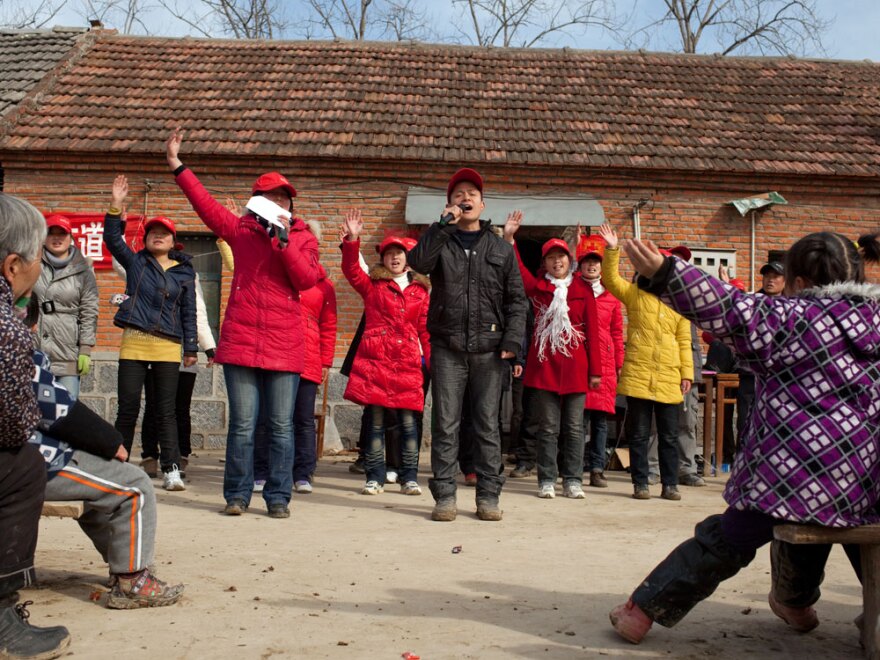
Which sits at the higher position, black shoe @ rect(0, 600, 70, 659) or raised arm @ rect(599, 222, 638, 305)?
raised arm @ rect(599, 222, 638, 305)

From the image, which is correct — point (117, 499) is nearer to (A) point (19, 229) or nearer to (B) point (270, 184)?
(A) point (19, 229)

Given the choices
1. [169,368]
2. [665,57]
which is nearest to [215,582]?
[169,368]

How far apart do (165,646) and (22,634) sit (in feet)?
1.54

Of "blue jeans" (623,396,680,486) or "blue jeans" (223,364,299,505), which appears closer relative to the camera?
"blue jeans" (223,364,299,505)

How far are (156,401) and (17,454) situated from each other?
461cm

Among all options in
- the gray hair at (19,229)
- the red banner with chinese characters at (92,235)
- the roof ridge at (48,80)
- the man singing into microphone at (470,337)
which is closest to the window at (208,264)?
the red banner with chinese characters at (92,235)

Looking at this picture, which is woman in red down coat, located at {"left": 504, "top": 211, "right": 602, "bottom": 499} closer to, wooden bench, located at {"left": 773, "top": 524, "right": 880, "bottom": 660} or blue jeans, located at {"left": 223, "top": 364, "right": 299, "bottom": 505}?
blue jeans, located at {"left": 223, "top": 364, "right": 299, "bottom": 505}

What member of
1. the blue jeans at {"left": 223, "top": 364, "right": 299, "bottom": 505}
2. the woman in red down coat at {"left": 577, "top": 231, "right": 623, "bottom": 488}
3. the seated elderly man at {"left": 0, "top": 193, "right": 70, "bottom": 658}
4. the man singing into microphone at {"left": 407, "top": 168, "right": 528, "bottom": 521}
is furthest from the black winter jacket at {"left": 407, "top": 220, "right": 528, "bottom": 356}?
the seated elderly man at {"left": 0, "top": 193, "right": 70, "bottom": 658}

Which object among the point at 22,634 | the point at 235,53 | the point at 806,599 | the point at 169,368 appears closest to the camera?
the point at 22,634

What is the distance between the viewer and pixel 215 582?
4.40 meters

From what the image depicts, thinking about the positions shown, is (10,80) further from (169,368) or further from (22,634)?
(22,634)

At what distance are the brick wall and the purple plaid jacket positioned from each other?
9.85 meters

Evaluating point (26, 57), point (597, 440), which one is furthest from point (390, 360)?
point (26, 57)

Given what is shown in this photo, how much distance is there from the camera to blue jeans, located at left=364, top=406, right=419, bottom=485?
7.69m
